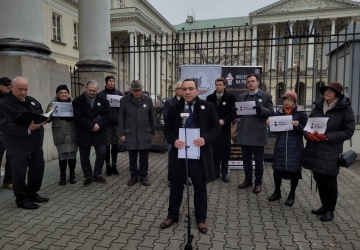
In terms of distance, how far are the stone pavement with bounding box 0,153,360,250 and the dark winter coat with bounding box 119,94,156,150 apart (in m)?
0.89

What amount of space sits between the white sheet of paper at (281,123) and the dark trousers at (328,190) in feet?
2.83

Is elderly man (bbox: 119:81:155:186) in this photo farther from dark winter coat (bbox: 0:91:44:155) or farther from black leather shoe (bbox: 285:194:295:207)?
black leather shoe (bbox: 285:194:295:207)

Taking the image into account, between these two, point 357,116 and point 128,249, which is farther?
point 357,116

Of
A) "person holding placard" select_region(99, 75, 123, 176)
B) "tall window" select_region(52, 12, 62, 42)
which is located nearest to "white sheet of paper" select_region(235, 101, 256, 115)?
"person holding placard" select_region(99, 75, 123, 176)

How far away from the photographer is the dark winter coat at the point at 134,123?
5996 mm

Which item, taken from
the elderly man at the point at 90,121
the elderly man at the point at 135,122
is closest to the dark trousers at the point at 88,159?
the elderly man at the point at 90,121

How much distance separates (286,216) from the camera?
15.1 ft

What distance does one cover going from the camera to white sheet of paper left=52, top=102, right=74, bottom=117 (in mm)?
5641

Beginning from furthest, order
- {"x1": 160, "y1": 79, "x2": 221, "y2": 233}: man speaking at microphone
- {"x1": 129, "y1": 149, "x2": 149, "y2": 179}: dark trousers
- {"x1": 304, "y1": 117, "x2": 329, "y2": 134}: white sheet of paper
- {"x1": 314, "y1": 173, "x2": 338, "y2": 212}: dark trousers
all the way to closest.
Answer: {"x1": 129, "y1": 149, "x2": 149, "y2": 179}: dark trousers, {"x1": 314, "y1": 173, "x2": 338, "y2": 212}: dark trousers, {"x1": 304, "y1": 117, "x2": 329, "y2": 134}: white sheet of paper, {"x1": 160, "y1": 79, "x2": 221, "y2": 233}: man speaking at microphone

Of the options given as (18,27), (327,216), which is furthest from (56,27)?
(327,216)

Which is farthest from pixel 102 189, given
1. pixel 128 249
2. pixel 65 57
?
pixel 65 57

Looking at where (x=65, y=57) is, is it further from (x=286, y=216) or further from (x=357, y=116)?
(x=286, y=216)

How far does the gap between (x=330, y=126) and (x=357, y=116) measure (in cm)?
536

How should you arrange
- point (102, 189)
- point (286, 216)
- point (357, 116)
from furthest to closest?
point (357, 116)
point (102, 189)
point (286, 216)
